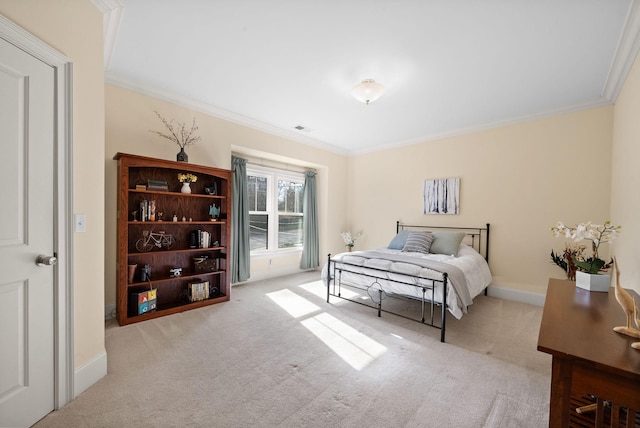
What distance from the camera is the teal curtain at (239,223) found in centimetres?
423

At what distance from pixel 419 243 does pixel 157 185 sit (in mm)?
3571

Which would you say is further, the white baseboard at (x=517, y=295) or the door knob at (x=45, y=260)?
the white baseboard at (x=517, y=295)

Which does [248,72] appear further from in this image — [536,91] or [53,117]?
[536,91]

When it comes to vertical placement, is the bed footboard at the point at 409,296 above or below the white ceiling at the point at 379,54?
below

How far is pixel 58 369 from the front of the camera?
5.32 feet

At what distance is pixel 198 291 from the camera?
11.2ft

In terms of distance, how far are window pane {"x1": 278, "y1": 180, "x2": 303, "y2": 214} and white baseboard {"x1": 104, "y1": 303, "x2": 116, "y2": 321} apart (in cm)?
Result: 291

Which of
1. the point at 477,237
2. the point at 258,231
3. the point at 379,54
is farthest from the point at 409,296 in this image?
the point at 258,231

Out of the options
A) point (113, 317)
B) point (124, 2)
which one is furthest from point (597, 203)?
point (113, 317)

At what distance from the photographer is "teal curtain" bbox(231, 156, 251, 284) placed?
423 cm

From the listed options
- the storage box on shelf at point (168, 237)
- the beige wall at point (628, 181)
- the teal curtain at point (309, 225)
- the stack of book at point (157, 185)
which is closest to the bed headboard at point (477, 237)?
the beige wall at point (628, 181)

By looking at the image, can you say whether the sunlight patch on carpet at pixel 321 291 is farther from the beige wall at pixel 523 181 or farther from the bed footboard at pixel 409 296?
the beige wall at pixel 523 181

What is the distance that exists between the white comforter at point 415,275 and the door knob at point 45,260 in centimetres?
269

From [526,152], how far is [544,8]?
242 cm
